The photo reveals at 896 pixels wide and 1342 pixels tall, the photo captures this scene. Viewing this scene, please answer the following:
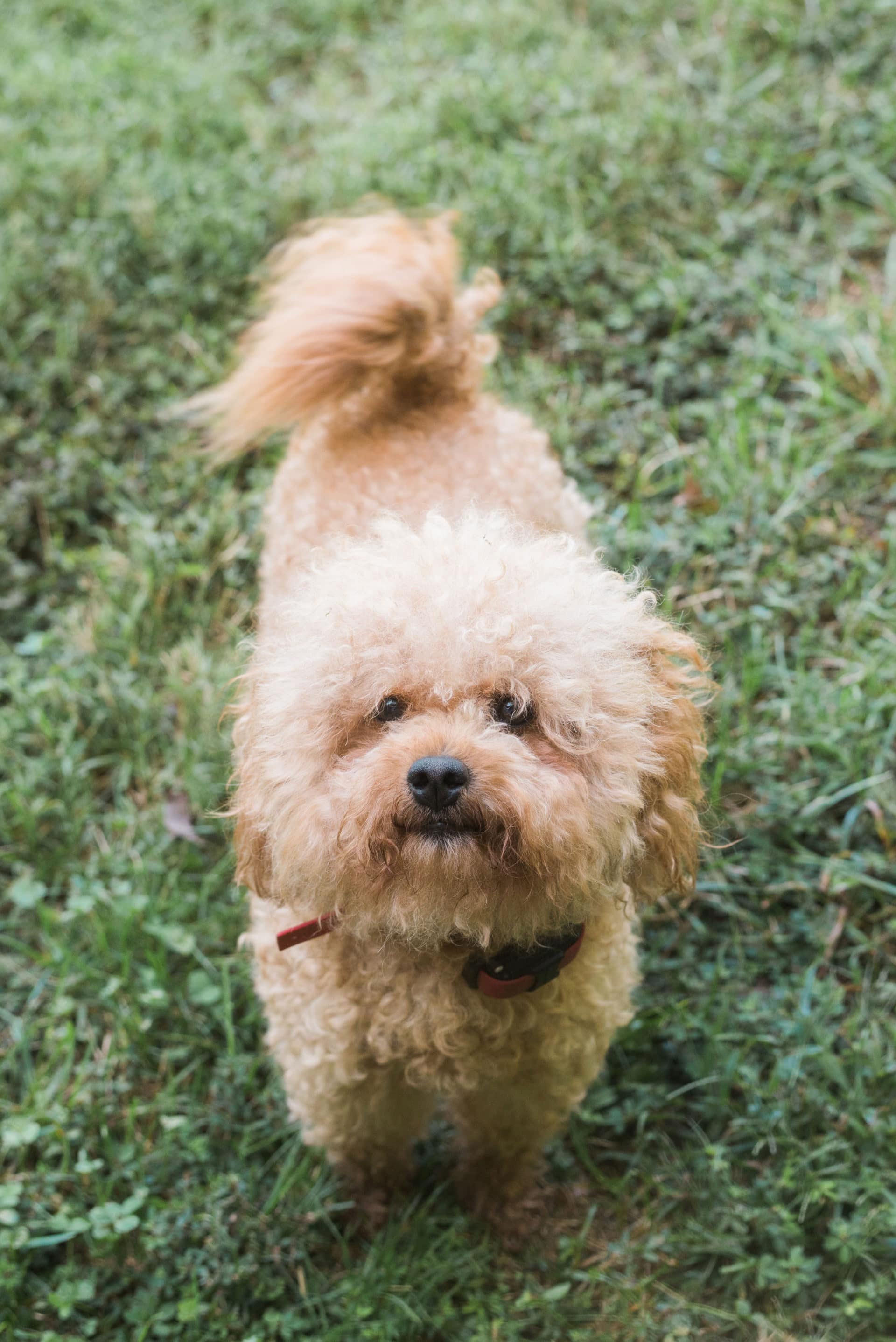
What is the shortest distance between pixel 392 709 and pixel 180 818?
1533 millimetres

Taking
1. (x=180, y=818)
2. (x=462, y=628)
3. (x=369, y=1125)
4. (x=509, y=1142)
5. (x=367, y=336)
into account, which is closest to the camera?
(x=462, y=628)

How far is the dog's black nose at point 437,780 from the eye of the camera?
68.9 inches

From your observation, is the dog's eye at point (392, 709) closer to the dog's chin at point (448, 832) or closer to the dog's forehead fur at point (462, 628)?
the dog's forehead fur at point (462, 628)

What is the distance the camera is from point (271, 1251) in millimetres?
2588

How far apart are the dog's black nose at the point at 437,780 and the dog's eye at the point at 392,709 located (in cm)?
19

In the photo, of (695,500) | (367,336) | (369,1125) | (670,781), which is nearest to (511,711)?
(670,781)

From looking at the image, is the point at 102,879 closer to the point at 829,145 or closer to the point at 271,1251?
the point at 271,1251

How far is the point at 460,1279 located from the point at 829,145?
4.23 m

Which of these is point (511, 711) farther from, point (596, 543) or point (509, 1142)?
→ point (596, 543)

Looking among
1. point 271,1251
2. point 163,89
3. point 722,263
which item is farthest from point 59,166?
point 271,1251

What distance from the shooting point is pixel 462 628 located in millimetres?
1915

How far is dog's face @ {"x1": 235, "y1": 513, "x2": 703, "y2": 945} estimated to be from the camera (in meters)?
1.80

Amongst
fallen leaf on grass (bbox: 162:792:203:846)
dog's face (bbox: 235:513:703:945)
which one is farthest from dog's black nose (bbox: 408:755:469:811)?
fallen leaf on grass (bbox: 162:792:203:846)

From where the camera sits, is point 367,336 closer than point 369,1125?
No
